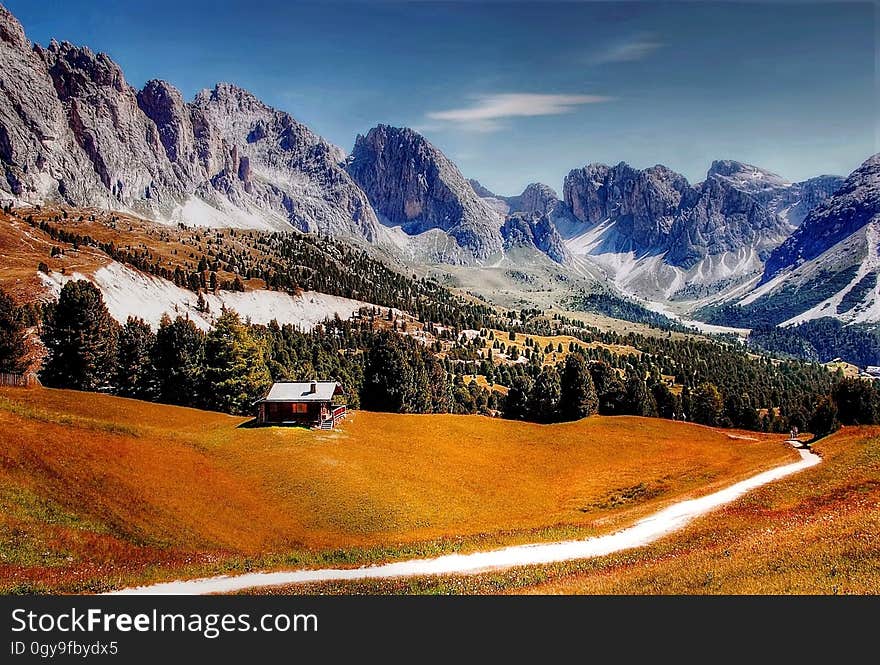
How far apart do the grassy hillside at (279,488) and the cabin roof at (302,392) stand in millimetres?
4457

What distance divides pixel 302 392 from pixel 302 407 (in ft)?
7.98

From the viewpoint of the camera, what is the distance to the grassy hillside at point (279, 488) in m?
24.2

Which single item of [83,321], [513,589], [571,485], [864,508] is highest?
[83,321]

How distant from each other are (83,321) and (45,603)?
72789mm

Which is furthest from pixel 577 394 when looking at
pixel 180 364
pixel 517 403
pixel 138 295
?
pixel 138 295

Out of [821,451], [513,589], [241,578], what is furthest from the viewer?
[821,451]

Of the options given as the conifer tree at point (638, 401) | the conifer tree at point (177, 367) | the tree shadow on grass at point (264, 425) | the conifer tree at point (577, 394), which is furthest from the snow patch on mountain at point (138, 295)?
the conifer tree at point (638, 401)

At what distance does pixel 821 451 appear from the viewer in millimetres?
52562

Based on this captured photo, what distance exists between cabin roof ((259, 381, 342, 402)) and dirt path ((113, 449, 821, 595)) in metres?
35.5

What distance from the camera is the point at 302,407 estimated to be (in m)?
59.4

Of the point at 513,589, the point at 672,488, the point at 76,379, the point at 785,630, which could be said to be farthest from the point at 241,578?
the point at 76,379

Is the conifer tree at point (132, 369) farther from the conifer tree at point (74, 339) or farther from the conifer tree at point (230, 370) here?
the conifer tree at point (230, 370)

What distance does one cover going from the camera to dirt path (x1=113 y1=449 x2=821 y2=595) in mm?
22375

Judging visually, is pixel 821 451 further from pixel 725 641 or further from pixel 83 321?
pixel 83 321
